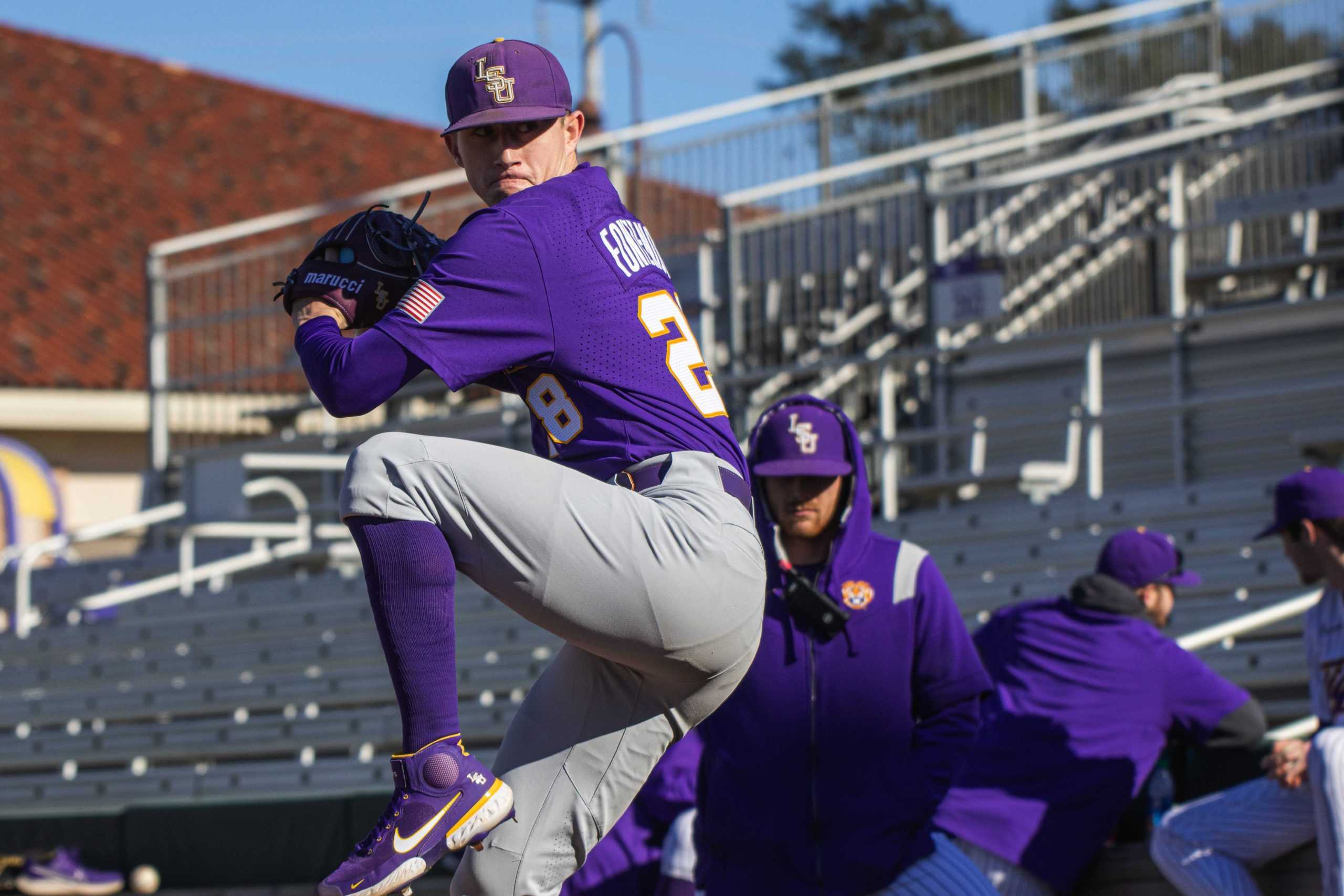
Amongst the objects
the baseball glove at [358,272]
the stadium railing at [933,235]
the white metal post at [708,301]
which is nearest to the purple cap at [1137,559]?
the baseball glove at [358,272]

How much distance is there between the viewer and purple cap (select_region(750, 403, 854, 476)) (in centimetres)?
452

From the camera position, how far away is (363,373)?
3043mm

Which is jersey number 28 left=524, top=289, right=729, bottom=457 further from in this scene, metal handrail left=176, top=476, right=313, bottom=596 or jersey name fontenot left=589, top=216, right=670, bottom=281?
metal handrail left=176, top=476, right=313, bottom=596

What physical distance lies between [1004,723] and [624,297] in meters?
2.59

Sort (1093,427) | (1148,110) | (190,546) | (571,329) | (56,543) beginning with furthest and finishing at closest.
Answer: (190,546) < (56,543) < (1148,110) < (1093,427) < (571,329)

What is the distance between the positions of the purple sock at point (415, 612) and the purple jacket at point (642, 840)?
2332 mm

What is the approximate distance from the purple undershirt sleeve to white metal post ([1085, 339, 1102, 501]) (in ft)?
18.6

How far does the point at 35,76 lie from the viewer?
23250 mm

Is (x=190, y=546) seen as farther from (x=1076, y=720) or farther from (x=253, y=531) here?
(x=1076, y=720)

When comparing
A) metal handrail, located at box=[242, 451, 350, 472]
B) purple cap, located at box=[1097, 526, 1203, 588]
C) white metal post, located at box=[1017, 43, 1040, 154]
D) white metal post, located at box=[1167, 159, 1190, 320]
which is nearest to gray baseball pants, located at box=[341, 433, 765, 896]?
purple cap, located at box=[1097, 526, 1203, 588]

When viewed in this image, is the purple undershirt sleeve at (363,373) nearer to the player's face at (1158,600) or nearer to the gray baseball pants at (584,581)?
the gray baseball pants at (584,581)

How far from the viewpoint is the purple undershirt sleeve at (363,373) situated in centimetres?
304

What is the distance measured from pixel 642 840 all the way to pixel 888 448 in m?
3.93

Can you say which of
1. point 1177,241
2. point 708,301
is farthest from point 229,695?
point 1177,241
